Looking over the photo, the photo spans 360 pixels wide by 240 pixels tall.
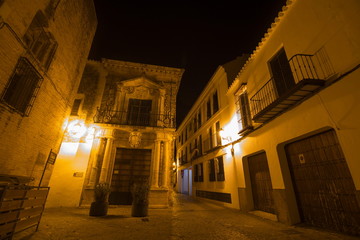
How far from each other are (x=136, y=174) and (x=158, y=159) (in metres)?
1.59

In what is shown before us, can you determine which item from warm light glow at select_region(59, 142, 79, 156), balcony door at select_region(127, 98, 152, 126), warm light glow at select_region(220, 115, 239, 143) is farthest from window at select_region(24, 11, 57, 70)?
warm light glow at select_region(220, 115, 239, 143)

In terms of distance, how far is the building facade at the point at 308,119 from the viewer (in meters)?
3.98

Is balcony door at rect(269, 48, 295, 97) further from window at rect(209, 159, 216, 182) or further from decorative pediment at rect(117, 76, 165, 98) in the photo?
window at rect(209, 159, 216, 182)

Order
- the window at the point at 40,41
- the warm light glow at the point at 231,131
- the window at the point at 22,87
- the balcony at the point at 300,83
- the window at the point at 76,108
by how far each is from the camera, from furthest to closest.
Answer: the window at the point at 76,108 → the warm light glow at the point at 231,131 → the window at the point at 40,41 → the window at the point at 22,87 → the balcony at the point at 300,83

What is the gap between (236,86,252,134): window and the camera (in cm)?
835

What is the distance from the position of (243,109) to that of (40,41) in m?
9.81

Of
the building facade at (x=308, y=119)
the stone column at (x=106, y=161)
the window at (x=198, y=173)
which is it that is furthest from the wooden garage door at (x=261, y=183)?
the stone column at (x=106, y=161)

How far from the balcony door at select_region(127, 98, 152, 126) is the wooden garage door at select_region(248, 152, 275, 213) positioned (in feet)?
22.6

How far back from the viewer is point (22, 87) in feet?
17.5

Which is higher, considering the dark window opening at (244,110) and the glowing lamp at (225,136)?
the dark window opening at (244,110)

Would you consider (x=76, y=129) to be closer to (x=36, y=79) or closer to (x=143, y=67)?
(x=36, y=79)

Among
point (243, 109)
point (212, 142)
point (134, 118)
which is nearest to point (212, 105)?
point (212, 142)

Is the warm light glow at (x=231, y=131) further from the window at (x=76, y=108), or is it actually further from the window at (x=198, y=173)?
the window at (x=76, y=108)

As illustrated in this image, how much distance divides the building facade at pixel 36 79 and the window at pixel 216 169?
9.60 meters
